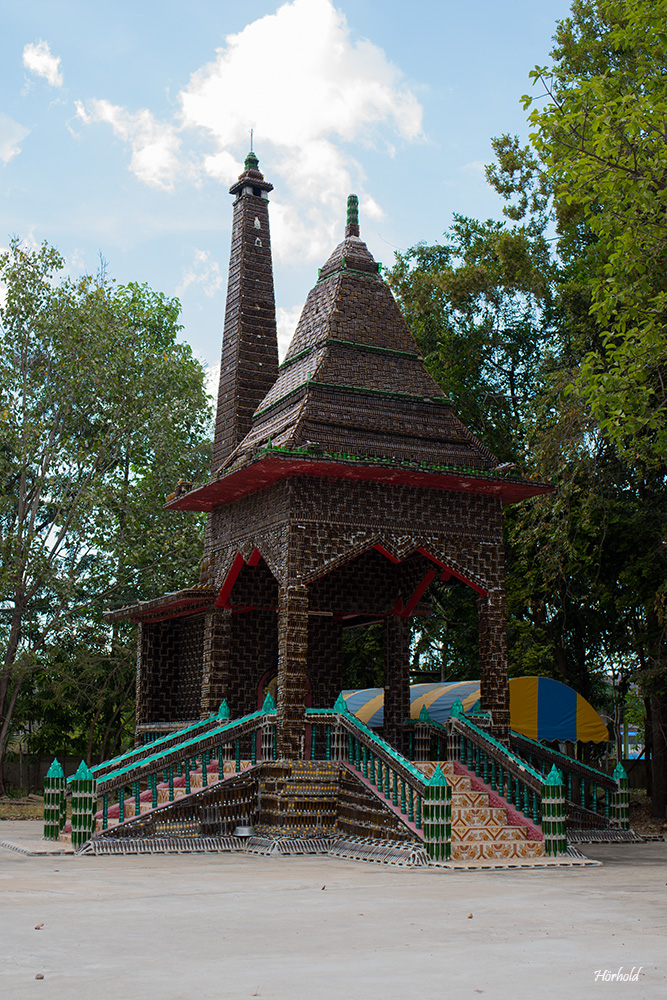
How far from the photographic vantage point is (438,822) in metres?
10.4

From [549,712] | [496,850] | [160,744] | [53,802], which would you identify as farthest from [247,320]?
[496,850]

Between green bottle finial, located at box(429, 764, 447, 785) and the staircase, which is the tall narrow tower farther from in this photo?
green bottle finial, located at box(429, 764, 447, 785)

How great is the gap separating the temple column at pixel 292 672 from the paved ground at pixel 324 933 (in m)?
2.78

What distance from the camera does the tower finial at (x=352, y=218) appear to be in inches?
624

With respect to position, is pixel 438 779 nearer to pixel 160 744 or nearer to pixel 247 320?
pixel 160 744

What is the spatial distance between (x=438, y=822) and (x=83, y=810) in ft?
13.0

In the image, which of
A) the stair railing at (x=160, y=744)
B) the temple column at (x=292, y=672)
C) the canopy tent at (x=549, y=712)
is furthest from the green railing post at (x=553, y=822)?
the canopy tent at (x=549, y=712)

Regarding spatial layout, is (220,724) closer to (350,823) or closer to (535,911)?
(350,823)

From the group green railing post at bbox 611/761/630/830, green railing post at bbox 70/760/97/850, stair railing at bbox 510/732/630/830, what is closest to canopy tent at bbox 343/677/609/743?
stair railing at bbox 510/732/630/830

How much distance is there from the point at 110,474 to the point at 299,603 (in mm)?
15401

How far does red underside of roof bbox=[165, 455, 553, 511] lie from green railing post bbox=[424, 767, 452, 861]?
4205 millimetres

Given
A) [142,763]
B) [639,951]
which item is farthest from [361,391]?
[639,951]

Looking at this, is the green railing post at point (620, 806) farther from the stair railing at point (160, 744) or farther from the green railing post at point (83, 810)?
the green railing post at point (83, 810)

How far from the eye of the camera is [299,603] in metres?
12.9
